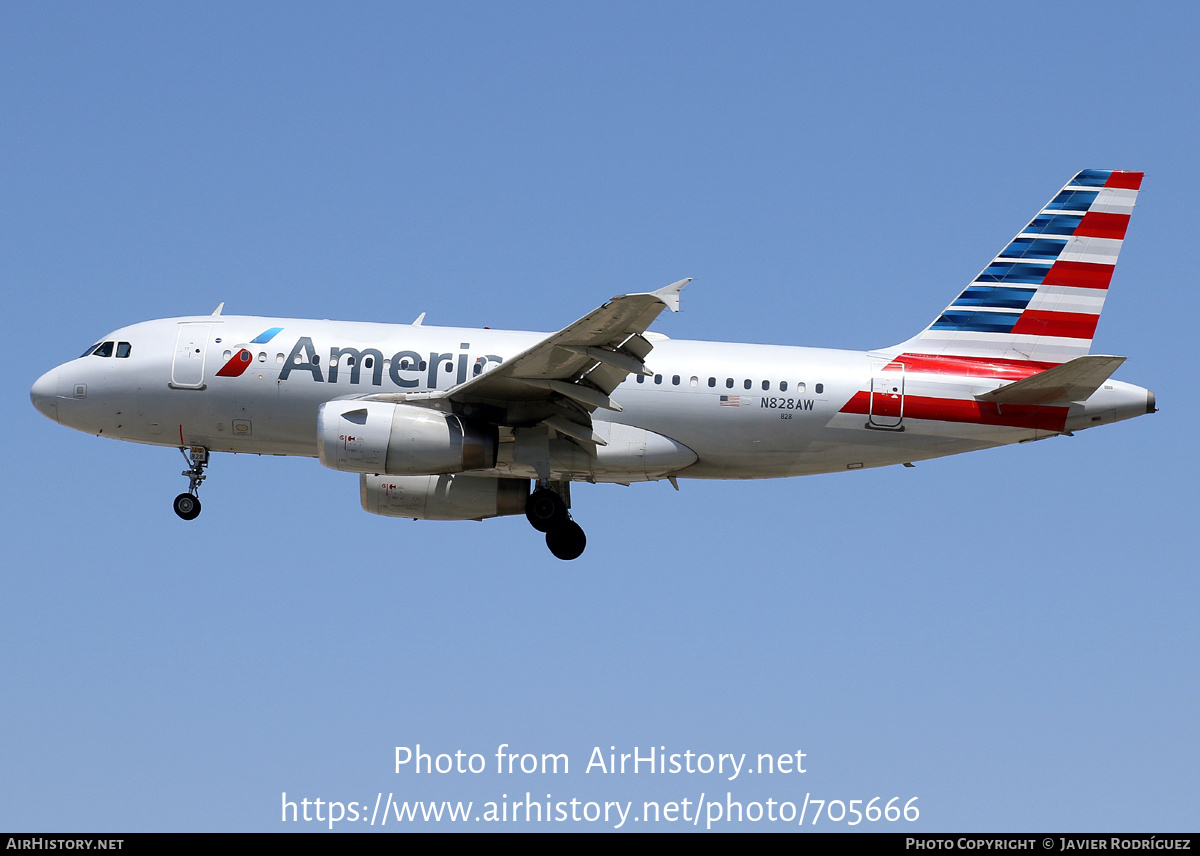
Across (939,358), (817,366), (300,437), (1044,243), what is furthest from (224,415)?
(1044,243)

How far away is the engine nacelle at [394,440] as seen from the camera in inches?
1064

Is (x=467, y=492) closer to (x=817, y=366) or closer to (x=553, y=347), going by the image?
(x=553, y=347)

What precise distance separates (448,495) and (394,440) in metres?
3.98

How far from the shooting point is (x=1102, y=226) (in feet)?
103

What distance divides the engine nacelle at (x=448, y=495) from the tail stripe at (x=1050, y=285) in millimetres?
9041

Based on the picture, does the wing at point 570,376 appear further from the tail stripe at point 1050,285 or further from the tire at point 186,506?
the tail stripe at point 1050,285

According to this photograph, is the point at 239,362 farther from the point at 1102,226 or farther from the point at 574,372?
the point at 1102,226

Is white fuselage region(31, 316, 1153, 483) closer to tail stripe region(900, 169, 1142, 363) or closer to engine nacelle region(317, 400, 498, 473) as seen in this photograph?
engine nacelle region(317, 400, 498, 473)

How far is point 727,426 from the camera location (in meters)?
28.7

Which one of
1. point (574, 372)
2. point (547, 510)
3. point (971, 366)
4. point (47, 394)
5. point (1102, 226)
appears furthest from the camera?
Answer: point (1102, 226)

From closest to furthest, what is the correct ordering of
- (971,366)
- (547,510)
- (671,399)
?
(671,399) < (547,510) < (971,366)

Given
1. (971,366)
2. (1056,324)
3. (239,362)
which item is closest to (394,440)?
(239,362)

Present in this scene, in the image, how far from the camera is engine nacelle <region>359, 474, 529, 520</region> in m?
30.7
